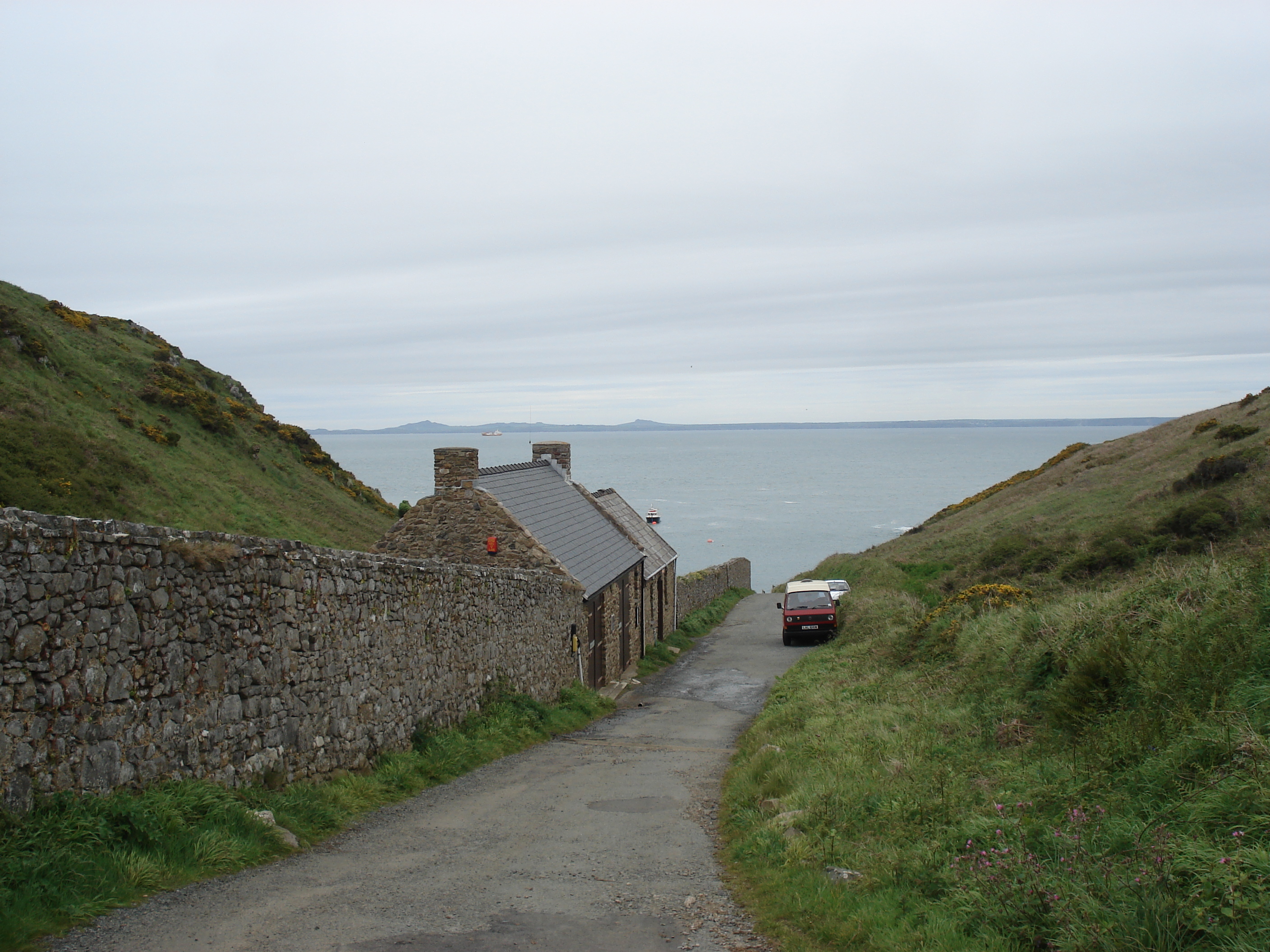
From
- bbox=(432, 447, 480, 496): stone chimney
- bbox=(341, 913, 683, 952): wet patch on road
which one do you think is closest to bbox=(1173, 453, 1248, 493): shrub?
bbox=(432, 447, 480, 496): stone chimney

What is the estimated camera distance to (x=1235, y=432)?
33.1m

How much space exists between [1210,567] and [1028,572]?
51.6 feet

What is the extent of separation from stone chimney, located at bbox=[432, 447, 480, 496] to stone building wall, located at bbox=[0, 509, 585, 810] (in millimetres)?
7917

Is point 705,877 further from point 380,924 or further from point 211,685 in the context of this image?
point 211,685

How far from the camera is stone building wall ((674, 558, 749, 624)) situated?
131 ft

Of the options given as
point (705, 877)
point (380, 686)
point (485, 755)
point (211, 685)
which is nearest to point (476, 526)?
point (485, 755)

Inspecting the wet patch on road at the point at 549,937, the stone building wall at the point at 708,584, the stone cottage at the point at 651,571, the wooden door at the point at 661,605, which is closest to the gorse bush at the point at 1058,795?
the wet patch on road at the point at 549,937

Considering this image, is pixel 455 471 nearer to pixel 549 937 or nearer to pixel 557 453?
pixel 557 453

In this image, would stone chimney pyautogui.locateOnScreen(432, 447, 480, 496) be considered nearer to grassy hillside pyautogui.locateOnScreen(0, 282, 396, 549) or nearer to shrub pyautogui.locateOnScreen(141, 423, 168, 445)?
grassy hillside pyautogui.locateOnScreen(0, 282, 396, 549)

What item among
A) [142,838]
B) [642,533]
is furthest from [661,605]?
[142,838]

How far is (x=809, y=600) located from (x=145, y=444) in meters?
25.7

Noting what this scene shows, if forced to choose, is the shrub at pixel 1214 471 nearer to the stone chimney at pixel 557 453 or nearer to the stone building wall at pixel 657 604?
the stone building wall at pixel 657 604

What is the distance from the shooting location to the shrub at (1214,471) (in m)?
27.1

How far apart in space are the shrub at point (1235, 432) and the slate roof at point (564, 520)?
876 inches
